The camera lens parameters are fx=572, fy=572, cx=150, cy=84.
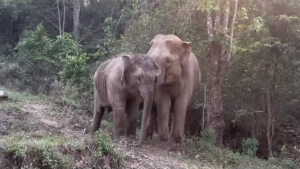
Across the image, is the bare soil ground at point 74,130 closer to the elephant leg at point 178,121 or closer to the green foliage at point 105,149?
the green foliage at point 105,149

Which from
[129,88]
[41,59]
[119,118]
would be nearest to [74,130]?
[119,118]

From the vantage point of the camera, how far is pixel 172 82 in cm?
1012

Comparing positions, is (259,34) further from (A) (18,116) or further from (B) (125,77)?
(A) (18,116)

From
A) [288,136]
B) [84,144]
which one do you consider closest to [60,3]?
[288,136]

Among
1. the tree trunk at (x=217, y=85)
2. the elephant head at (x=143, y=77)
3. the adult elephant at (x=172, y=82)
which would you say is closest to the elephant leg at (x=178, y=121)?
the adult elephant at (x=172, y=82)

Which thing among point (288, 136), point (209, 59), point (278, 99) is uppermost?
point (209, 59)

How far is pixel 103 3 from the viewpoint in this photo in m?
27.5

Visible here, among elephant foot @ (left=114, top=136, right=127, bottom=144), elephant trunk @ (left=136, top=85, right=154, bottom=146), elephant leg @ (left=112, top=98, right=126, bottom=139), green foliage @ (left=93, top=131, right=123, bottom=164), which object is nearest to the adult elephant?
elephant trunk @ (left=136, top=85, right=154, bottom=146)

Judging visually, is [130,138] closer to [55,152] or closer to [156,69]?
[156,69]

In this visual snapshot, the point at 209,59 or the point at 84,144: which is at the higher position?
the point at 209,59

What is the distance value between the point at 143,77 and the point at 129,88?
18.5 inches

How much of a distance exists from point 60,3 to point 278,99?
1749cm

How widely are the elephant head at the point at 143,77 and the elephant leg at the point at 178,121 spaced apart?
840 millimetres

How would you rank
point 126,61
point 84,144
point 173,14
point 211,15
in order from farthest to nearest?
1. point 173,14
2. point 211,15
3. point 126,61
4. point 84,144
